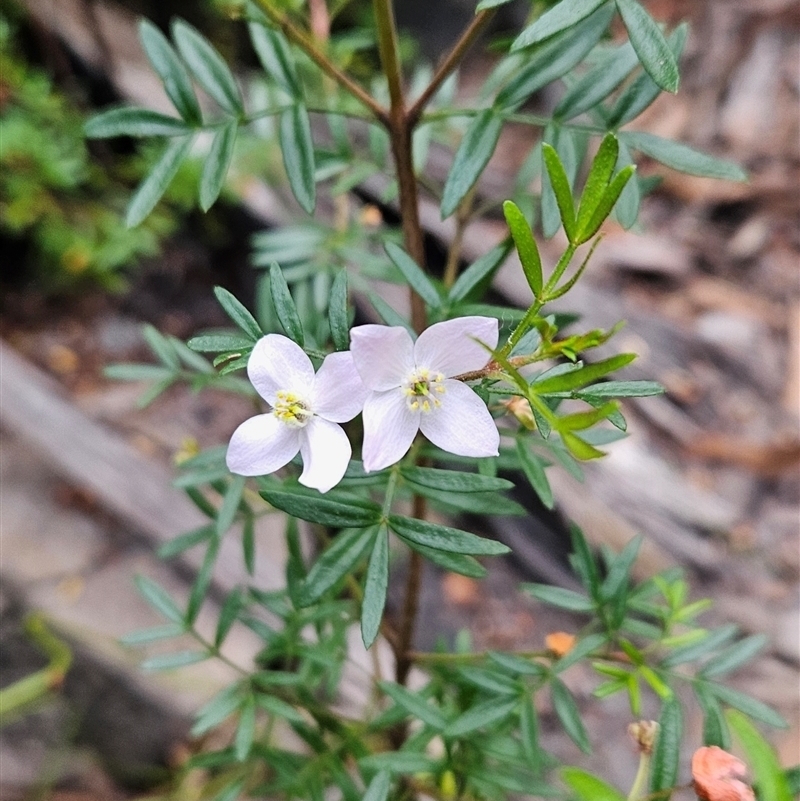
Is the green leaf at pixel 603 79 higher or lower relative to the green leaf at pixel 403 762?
higher

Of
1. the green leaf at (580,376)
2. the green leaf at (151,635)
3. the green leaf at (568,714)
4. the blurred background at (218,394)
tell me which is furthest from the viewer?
the blurred background at (218,394)

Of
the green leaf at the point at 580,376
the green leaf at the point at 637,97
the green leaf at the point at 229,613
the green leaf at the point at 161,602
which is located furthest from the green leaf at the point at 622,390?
the green leaf at the point at 161,602

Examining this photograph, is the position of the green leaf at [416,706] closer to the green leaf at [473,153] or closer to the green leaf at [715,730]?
the green leaf at [715,730]

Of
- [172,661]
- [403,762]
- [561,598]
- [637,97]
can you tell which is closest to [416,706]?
[403,762]

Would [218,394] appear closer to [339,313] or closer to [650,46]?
[339,313]

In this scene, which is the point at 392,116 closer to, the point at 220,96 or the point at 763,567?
the point at 220,96

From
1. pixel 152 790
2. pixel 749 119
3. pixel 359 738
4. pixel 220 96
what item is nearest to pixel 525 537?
pixel 359 738

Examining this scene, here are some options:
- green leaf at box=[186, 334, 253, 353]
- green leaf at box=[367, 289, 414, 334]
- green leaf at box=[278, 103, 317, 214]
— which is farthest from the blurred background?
green leaf at box=[186, 334, 253, 353]
